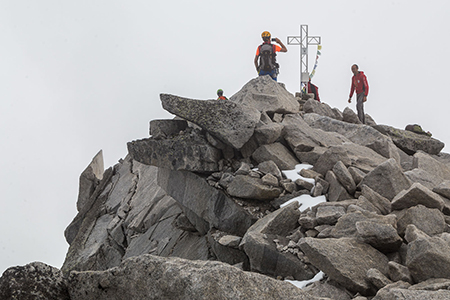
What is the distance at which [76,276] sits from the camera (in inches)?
207

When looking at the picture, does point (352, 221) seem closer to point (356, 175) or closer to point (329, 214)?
point (329, 214)

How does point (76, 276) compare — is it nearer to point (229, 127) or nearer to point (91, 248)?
point (229, 127)

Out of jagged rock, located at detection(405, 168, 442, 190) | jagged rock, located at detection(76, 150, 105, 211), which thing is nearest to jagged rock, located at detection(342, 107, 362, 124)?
jagged rock, located at detection(405, 168, 442, 190)

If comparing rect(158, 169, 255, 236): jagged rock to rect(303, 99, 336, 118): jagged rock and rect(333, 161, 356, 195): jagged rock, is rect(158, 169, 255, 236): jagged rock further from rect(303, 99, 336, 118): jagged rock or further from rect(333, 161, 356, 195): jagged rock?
rect(303, 99, 336, 118): jagged rock

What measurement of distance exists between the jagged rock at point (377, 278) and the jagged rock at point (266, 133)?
762 centimetres

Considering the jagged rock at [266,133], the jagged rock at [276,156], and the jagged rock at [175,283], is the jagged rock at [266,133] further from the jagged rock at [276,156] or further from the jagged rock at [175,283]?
the jagged rock at [175,283]

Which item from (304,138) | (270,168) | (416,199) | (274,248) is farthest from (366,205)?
(304,138)

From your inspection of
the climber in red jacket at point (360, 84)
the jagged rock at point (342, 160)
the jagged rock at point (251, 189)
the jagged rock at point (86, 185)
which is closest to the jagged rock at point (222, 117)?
the jagged rock at point (251, 189)

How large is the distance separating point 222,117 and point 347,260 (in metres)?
7.58

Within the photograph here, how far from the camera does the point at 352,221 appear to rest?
920 centimetres

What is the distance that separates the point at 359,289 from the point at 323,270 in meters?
0.83

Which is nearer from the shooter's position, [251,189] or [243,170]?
[251,189]

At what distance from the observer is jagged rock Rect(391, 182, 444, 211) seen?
9.76 m

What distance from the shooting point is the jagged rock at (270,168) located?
13.3 m
